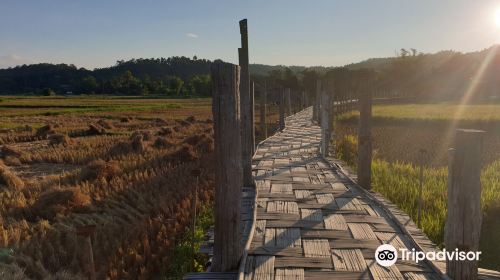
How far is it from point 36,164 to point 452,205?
1419 cm

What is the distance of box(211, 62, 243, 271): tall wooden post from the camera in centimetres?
414

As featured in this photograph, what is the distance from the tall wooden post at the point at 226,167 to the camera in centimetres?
414

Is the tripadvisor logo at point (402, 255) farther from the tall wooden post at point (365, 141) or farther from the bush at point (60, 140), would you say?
the bush at point (60, 140)

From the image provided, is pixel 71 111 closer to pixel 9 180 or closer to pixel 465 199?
pixel 9 180

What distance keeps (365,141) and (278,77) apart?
8972 centimetres

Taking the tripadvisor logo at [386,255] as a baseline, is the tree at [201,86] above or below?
above

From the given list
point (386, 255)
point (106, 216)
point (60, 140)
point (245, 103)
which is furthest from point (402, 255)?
point (60, 140)

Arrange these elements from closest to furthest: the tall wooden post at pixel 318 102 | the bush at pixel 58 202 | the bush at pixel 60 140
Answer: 1. the bush at pixel 58 202
2. the bush at pixel 60 140
3. the tall wooden post at pixel 318 102

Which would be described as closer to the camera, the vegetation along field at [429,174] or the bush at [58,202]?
the vegetation along field at [429,174]

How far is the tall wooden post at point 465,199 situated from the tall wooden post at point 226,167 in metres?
2.20

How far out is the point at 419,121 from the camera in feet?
76.4

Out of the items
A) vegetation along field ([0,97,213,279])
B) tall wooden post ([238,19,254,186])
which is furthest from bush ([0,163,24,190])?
tall wooden post ([238,19,254,186])

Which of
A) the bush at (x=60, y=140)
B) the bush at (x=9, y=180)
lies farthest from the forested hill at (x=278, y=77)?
the bush at (x=60, y=140)

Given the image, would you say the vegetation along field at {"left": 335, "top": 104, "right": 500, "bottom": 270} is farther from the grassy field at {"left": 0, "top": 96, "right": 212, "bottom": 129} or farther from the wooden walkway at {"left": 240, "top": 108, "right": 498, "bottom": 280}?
the grassy field at {"left": 0, "top": 96, "right": 212, "bottom": 129}
